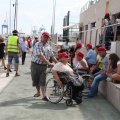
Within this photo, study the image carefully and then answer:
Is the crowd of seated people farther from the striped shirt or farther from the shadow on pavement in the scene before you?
the striped shirt

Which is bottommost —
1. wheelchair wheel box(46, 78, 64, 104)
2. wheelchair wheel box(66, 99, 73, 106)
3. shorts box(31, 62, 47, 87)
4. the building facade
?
wheelchair wheel box(66, 99, 73, 106)

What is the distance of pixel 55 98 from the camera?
707 centimetres

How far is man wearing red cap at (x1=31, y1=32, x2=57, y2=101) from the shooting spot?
23.8 ft

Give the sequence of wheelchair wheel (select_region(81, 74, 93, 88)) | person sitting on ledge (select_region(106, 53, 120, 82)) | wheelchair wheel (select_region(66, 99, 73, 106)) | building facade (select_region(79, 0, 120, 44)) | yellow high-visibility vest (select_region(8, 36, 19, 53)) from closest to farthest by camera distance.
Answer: wheelchair wheel (select_region(66, 99, 73, 106))
person sitting on ledge (select_region(106, 53, 120, 82))
wheelchair wheel (select_region(81, 74, 93, 88))
yellow high-visibility vest (select_region(8, 36, 19, 53))
building facade (select_region(79, 0, 120, 44))

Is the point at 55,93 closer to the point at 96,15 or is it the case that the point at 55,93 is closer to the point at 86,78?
the point at 86,78

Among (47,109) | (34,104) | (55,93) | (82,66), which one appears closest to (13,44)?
(82,66)

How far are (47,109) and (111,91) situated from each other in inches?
69.7

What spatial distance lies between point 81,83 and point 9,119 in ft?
6.95

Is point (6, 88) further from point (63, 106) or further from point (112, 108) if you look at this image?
point (112, 108)

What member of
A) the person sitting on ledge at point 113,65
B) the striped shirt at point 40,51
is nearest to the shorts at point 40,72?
the striped shirt at point 40,51

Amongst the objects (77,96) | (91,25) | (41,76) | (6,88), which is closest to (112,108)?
(77,96)

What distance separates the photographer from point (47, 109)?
644 centimetres

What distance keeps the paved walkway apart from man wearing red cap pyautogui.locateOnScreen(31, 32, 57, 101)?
467mm

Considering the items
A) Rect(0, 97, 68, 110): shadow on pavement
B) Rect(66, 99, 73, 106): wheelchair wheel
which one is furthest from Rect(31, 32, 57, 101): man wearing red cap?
Rect(66, 99, 73, 106): wheelchair wheel
